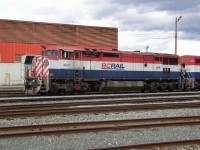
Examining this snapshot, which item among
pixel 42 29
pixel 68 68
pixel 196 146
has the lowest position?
pixel 196 146

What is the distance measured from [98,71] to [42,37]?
25234 millimetres

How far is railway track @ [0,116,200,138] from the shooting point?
10281 millimetres

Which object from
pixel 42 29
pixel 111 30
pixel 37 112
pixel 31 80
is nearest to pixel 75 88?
pixel 31 80

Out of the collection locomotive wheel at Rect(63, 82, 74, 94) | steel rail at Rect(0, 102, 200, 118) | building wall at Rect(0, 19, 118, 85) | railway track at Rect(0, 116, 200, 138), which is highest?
building wall at Rect(0, 19, 118, 85)

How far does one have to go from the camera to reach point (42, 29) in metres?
50.4

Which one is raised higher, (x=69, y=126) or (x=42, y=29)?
(x=42, y=29)

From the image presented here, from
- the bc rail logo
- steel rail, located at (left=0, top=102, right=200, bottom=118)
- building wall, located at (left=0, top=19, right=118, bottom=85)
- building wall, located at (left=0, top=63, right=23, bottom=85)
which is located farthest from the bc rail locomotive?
building wall, located at (left=0, top=19, right=118, bottom=85)

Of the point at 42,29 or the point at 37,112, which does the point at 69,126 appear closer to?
the point at 37,112

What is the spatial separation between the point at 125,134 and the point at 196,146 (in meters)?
2.13

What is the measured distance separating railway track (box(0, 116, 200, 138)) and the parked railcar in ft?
40.6

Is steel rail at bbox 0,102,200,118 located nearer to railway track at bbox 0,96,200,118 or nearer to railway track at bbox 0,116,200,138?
railway track at bbox 0,96,200,118

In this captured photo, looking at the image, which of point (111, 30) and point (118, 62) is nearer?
point (118, 62)

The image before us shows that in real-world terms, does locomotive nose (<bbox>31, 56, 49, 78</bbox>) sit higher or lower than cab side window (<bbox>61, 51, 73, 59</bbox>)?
lower

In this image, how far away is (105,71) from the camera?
27.2 meters
